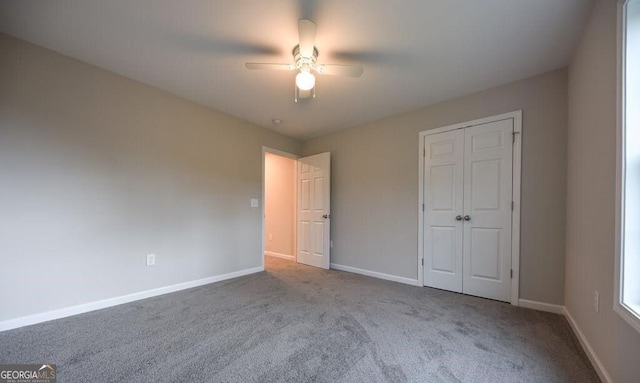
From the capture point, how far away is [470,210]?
295cm

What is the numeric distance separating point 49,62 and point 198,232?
2.16 m

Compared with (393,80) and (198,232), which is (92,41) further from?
(393,80)

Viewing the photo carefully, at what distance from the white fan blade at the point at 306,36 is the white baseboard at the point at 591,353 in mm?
2778

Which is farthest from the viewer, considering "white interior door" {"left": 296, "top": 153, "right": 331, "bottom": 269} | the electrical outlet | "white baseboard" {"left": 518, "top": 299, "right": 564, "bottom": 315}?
"white interior door" {"left": 296, "top": 153, "right": 331, "bottom": 269}

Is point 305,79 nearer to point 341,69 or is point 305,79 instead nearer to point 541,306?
point 341,69

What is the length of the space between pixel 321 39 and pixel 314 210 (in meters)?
2.93

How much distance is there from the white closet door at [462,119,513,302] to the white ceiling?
1.97 feet

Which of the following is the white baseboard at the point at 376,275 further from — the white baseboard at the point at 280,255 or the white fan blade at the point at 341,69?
the white fan blade at the point at 341,69

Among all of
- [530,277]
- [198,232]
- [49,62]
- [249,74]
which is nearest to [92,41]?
[49,62]

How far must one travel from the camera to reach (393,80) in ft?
8.75

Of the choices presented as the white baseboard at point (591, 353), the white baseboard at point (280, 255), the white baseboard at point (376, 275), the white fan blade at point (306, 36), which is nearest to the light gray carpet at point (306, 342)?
the white baseboard at point (591, 353)

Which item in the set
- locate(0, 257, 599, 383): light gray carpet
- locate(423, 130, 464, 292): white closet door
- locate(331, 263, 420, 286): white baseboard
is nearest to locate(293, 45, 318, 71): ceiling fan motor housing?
locate(423, 130, 464, 292): white closet door

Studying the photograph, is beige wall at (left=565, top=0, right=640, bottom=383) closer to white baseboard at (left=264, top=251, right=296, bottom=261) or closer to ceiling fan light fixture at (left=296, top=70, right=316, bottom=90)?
ceiling fan light fixture at (left=296, top=70, right=316, bottom=90)

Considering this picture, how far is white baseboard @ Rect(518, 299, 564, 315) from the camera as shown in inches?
95.0
